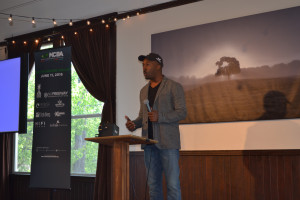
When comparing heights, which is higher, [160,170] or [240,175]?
[160,170]

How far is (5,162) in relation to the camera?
599 cm

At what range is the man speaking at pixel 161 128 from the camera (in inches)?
119

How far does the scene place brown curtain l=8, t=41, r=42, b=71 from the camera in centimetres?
598

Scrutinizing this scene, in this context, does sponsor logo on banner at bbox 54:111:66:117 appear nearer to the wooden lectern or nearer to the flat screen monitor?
the flat screen monitor

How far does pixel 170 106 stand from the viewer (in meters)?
3.23

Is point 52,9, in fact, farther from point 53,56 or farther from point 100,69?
point 100,69

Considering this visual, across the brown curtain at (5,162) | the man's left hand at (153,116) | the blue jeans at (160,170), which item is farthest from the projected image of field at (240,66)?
the brown curtain at (5,162)

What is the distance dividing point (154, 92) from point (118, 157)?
0.89m

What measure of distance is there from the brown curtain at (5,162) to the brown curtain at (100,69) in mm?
1838

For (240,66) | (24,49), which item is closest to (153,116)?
(240,66)

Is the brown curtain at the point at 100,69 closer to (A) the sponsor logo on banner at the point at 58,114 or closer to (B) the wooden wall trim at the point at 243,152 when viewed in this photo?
(A) the sponsor logo on banner at the point at 58,114

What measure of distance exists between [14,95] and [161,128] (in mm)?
3147

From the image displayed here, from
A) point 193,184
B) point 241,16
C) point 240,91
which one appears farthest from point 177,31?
point 193,184

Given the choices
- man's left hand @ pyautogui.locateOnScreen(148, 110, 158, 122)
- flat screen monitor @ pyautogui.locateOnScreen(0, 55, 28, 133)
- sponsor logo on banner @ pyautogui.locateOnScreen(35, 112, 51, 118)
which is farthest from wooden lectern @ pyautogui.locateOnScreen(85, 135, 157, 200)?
flat screen monitor @ pyautogui.locateOnScreen(0, 55, 28, 133)
